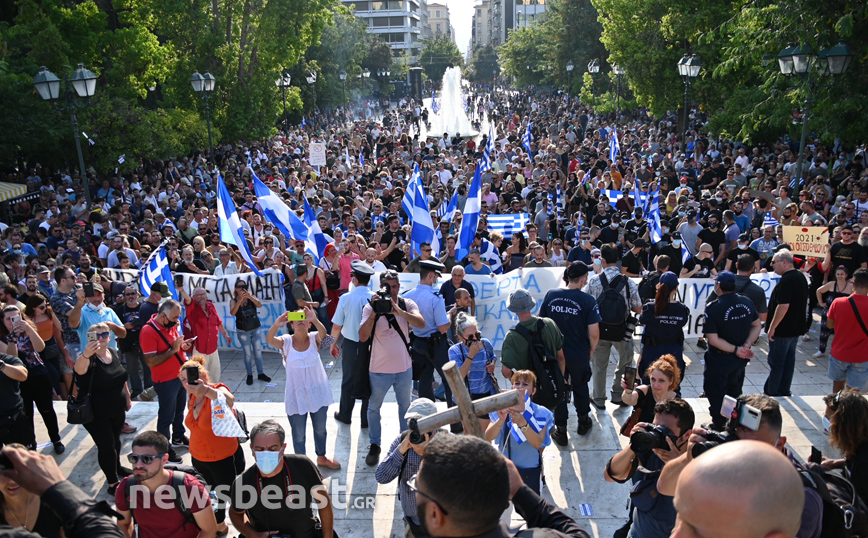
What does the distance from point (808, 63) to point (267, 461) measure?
11.6 metres

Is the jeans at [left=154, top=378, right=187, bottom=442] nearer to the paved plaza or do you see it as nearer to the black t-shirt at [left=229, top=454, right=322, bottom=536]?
the paved plaza

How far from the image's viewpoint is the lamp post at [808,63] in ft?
36.3

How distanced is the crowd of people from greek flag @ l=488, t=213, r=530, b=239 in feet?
0.54

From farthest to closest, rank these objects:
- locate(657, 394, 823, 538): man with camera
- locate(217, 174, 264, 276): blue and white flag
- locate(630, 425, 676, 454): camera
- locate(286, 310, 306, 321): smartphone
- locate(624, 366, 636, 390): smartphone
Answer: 1. locate(217, 174, 264, 276): blue and white flag
2. locate(286, 310, 306, 321): smartphone
3. locate(624, 366, 636, 390): smartphone
4. locate(630, 425, 676, 454): camera
5. locate(657, 394, 823, 538): man with camera

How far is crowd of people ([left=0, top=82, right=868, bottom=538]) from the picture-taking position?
3.80m

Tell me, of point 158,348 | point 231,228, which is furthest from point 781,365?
point 231,228

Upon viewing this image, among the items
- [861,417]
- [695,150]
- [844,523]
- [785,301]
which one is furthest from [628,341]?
[695,150]

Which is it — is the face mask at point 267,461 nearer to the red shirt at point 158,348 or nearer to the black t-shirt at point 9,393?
the red shirt at point 158,348

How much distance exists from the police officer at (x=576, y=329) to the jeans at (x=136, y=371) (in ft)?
15.8

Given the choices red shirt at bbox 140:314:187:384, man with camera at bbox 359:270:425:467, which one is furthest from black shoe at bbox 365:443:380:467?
red shirt at bbox 140:314:187:384

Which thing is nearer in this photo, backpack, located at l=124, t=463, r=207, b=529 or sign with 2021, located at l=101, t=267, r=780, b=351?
backpack, located at l=124, t=463, r=207, b=529

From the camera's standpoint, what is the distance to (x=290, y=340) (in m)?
5.88

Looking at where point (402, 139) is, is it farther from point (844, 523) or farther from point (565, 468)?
point (844, 523)

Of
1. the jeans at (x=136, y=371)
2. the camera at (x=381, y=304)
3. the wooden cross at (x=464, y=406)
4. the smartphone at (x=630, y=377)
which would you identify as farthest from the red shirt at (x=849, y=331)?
the jeans at (x=136, y=371)
